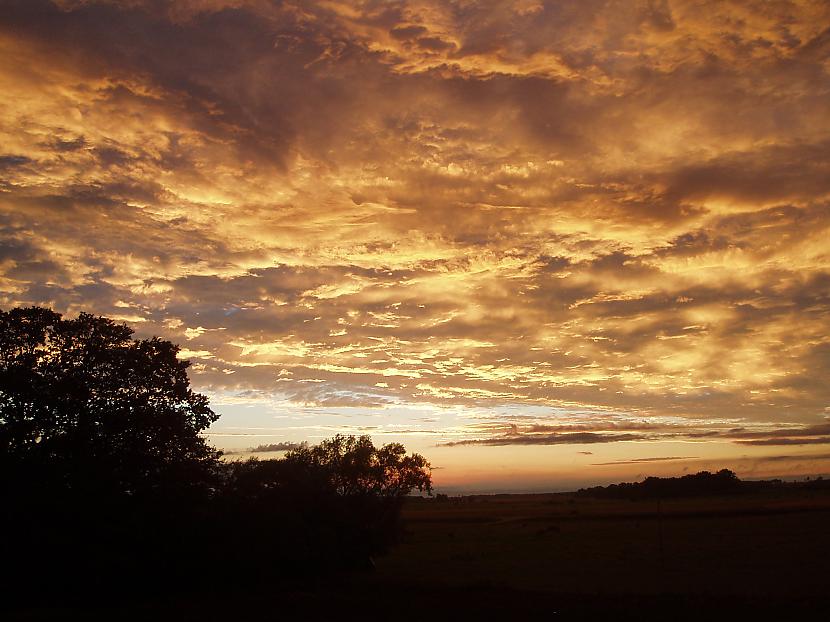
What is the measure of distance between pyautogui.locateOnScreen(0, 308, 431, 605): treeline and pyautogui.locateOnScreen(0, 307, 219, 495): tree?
0.05 metres

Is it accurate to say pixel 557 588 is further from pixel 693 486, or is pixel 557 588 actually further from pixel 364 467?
pixel 693 486

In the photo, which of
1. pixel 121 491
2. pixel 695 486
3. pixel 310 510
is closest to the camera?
pixel 121 491

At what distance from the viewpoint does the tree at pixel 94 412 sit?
2812 cm

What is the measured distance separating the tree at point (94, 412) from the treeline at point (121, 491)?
0.05 metres

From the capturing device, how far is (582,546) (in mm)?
53219

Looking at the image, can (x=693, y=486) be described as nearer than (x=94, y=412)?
No

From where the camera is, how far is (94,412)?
97.3 ft

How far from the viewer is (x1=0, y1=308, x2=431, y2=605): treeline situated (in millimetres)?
26922

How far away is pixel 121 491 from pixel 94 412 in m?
3.92

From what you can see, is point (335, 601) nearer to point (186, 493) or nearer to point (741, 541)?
point (186, 493)

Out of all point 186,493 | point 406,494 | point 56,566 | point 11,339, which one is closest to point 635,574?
point 406,494

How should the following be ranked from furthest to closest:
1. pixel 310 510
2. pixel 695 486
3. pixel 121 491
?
pixel 695 486
pixel 310 510
pixel 121 491

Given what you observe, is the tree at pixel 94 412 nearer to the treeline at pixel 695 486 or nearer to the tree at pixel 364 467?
the tree at pixel 364 467

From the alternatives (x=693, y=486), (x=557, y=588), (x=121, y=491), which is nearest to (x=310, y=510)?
(x=121, y=491)
